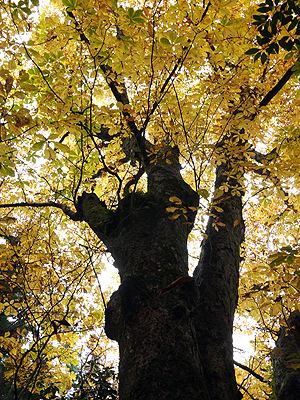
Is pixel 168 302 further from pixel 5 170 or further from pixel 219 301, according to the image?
pixel 5 170

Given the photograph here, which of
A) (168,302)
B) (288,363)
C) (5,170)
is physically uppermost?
(5,170)

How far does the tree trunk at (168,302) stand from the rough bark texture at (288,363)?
2.22ft

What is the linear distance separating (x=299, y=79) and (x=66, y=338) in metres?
6.21

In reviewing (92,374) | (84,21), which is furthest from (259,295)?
(84,21)

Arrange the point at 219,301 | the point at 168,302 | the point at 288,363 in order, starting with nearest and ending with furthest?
the point at 168,302, the point at 219,301, the point at 288,363

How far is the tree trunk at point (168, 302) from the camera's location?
1589 mm

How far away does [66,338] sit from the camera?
4906mm

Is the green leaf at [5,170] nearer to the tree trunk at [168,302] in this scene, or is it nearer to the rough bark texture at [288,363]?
the tree trunk at [168,302]

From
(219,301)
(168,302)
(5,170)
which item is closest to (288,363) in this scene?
(219,301)

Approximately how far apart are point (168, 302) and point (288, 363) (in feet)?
5.26

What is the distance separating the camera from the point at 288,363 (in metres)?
2.48

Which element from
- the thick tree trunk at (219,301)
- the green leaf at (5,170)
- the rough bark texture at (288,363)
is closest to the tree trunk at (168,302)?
the thick tree trunk at (219,301)

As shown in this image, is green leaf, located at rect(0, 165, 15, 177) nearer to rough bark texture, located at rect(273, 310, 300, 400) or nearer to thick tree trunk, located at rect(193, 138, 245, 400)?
thick tree trunk, located at rect(193, 138, 245, 400)

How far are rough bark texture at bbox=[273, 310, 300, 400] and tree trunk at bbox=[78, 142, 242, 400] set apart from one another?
26.7 inches
